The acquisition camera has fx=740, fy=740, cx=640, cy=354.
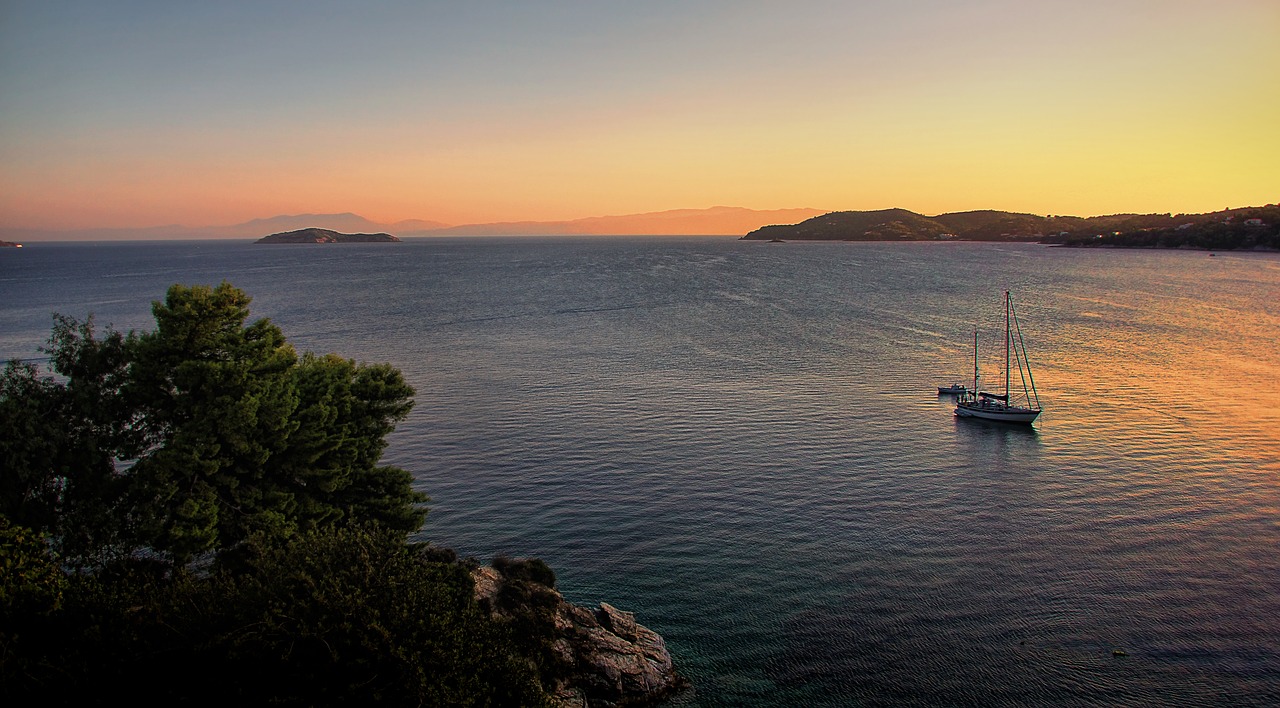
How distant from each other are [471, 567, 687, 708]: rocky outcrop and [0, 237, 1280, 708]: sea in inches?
48.7

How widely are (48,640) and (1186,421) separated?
73541 mm

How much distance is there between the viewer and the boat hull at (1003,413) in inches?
2432

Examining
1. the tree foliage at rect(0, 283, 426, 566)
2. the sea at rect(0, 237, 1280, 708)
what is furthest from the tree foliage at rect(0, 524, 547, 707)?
the sea at rect(0, 237, 1280, 708)

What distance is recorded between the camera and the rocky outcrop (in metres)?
26.2

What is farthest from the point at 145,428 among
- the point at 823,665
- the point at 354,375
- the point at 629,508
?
the point at 823,665

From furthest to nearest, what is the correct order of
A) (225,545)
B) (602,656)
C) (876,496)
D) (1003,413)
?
(1003,413), (876,496), (225,545), (602,656)

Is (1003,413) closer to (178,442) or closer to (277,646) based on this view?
(277,646)

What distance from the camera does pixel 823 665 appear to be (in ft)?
94.8

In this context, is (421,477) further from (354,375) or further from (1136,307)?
(1136,307)

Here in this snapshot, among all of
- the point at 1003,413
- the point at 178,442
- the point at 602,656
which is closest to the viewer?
the point at 602,656

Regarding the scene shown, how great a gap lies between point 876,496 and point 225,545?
35.3 m

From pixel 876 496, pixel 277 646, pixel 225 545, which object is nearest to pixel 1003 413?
pixel 876 496

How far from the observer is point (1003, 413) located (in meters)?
62.0

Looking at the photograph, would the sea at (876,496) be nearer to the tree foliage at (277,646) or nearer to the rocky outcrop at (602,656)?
the rocky outcrop at (602,656)
